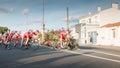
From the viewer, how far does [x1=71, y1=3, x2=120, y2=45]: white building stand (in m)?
55.2

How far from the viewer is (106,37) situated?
179ft

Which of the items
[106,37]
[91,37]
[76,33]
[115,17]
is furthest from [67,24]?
[76,33]

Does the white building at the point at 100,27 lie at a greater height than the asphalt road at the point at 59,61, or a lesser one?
greater

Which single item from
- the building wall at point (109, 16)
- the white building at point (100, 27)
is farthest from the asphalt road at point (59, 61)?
the building wall at point (109, 16)

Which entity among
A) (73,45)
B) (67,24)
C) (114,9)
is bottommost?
(73,45)

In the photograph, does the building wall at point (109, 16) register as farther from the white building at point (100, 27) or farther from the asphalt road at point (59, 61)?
the asphalt road at point (59, 61)

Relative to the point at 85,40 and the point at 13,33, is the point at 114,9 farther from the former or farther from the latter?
the point at 13,33

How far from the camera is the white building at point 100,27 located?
181 feet

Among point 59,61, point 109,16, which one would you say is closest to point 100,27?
point 109,16

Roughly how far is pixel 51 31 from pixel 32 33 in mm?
11879

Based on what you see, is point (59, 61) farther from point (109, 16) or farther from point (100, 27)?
point (109, 16)

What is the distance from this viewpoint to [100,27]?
58.3 meters

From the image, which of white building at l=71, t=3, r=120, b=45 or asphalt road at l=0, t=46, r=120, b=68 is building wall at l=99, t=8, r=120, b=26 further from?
asphalt road at l=0, t=46, r=120, b=68

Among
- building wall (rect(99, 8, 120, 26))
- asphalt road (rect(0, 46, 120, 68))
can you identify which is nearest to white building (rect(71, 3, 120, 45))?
building wall (rect(99, 8, 120, 26))
